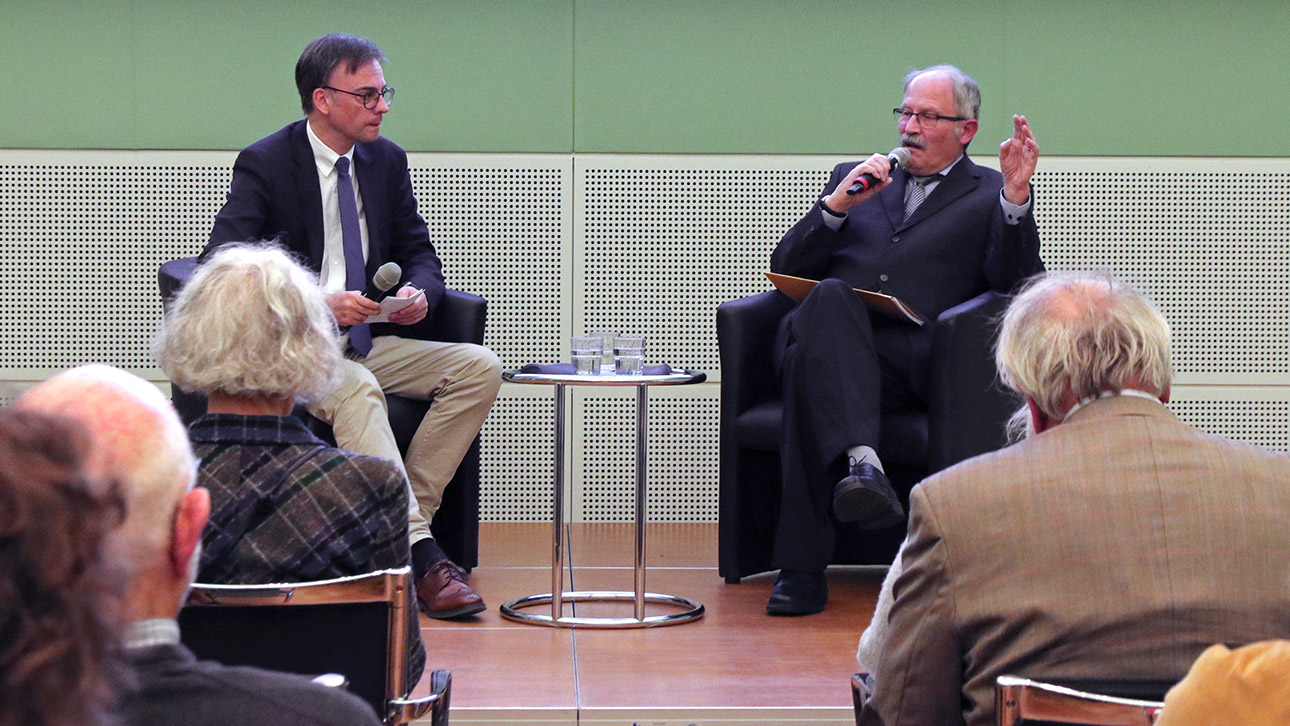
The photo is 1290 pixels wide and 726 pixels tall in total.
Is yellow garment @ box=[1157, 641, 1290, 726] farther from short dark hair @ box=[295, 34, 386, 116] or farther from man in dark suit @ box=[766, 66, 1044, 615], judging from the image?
short dark hair @ box=[295, 34, 386, 116]

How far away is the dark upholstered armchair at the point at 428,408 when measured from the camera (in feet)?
11.8

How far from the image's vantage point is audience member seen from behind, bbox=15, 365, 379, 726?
0.96 meters

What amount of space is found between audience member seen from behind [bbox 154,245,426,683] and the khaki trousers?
1.39 metres

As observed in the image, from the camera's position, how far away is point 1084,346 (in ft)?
5.59

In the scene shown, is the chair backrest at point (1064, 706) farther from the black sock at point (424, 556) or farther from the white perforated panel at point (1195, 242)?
the white perforated panel at point (1195, 242)

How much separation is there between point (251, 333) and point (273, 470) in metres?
0.27

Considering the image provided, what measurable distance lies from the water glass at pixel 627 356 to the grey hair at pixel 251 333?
130 centimetres

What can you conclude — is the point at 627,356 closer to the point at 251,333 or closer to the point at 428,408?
the point at 428,408

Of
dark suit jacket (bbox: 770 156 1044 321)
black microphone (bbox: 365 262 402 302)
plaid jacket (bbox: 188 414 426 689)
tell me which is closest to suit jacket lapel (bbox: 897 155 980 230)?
dark suit jacket (bbox: 770 156 1044 321)

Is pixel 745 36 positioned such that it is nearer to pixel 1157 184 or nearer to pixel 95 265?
pixel 1157 184

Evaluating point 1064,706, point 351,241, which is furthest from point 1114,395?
point 351,241

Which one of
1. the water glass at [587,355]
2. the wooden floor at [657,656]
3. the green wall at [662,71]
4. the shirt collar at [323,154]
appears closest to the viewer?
the wooden floor at [657,656]

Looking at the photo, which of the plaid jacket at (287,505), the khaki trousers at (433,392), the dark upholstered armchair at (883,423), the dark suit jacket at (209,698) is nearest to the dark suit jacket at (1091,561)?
the plaid jacket at (287,505)

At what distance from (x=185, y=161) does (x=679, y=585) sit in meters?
2.23
